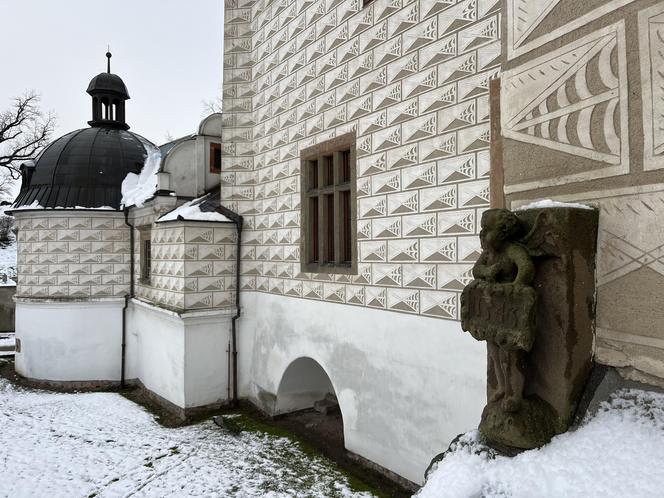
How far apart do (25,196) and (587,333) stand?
44.3ft

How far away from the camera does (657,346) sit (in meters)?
1.94

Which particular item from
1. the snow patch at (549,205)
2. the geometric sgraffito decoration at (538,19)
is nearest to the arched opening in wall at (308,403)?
the snow patch at (549,205)

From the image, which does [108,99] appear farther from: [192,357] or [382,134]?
[382,134]

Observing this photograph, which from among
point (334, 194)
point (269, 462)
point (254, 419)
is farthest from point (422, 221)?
point (254, 419)

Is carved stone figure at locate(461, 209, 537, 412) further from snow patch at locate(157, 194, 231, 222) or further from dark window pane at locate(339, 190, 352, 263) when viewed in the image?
snow patch at locate(157, 194, 231, 222)

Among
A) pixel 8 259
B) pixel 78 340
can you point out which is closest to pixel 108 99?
pixel 78 340

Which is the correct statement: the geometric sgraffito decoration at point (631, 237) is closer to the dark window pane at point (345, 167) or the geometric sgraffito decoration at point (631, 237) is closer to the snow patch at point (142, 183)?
the dark window pane at point (345, 167)

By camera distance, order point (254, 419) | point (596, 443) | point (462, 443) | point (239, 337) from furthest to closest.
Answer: point (239, 337) → point (254, 419) → point (462, 443) → point (596, 443)

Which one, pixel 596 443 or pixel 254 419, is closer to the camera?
pixel 596 443

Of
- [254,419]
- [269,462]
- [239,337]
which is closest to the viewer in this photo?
[269,462]

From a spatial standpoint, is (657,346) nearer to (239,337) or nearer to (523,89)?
(523,89)

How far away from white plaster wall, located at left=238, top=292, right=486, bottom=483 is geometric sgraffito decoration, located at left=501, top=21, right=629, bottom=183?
9.33 feet

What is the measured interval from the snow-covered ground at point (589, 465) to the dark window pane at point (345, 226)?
4850 millimetres

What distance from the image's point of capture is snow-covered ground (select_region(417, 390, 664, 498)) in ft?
5.63
